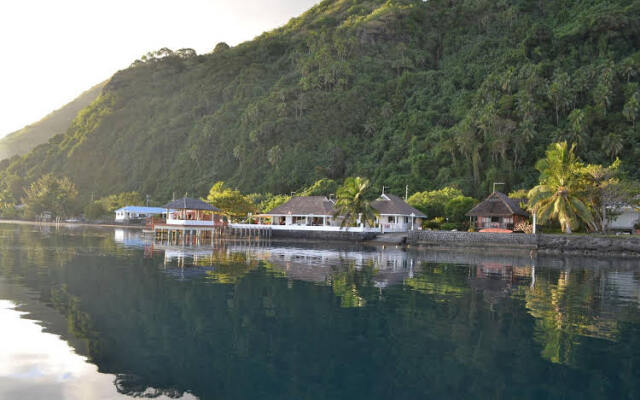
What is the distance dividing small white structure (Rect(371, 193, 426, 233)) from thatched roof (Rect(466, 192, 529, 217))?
8.44m

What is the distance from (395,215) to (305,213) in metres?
13.3

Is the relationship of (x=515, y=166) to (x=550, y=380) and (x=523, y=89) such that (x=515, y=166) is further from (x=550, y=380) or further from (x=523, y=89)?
(x=550, y=380)

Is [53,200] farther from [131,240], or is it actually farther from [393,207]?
[393,207]

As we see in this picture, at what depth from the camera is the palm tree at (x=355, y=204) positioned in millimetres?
60969

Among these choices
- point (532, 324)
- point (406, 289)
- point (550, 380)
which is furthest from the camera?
point (406, 289)

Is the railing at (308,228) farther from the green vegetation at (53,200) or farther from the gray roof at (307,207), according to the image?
the green vegetation at (53,200)

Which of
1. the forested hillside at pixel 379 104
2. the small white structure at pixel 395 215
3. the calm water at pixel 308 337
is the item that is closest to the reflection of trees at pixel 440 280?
the calm water at pixel 308 337

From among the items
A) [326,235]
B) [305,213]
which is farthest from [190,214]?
[326,235]

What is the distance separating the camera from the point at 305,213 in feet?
227

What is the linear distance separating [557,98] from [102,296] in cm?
8925

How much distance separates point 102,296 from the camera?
19219 millimetres

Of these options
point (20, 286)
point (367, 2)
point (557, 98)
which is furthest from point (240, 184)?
point (367, 2)

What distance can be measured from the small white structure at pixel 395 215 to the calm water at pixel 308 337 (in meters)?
36.8

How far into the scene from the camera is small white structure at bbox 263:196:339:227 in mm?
68312
